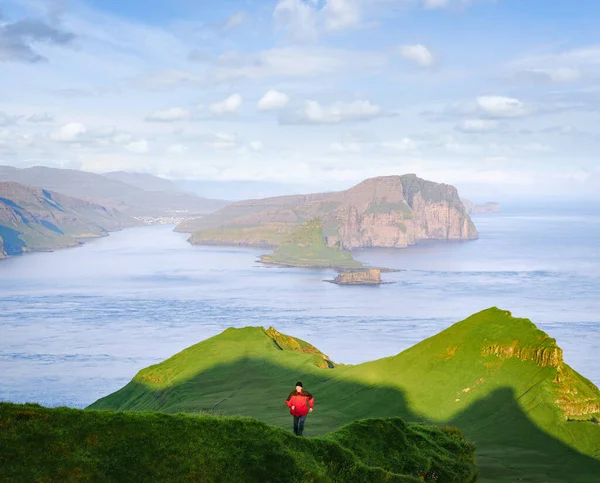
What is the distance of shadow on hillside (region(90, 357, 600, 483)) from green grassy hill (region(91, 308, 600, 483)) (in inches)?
4.4

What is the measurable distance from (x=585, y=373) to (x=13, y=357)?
131 meters

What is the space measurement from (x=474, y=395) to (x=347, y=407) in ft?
40.8

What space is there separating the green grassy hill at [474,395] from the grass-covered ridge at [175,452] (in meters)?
13.4

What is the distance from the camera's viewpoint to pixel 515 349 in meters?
69.9

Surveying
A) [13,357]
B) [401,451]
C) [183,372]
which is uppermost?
[401,451]

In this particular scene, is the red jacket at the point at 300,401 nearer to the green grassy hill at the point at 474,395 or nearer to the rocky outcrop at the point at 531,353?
the green grassy hill at the point at 474,395

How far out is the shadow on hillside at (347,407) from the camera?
50031mm

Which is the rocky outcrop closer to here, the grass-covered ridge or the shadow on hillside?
the shadow on hillside

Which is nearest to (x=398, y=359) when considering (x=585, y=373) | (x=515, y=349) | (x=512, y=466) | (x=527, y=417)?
(x=515, y=349)

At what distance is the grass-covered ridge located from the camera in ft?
87.7

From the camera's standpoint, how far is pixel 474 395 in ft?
223

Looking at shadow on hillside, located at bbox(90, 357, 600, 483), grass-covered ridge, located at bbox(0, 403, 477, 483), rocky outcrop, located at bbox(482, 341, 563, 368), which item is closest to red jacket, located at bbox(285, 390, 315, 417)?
grass-covered ridge, located at bbox(0, 403, 477, 483)

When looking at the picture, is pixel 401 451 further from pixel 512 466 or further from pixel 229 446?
pixel 512 466

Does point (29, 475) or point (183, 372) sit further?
point (183, 372)
